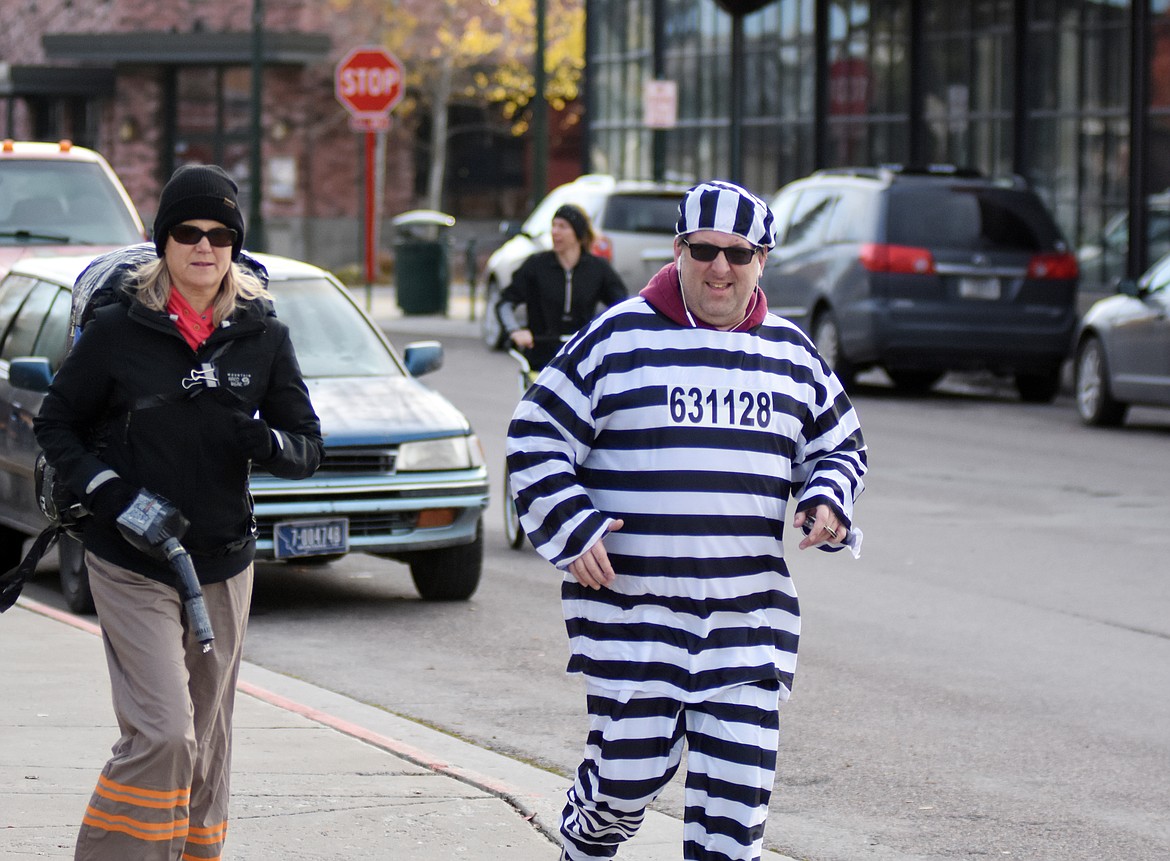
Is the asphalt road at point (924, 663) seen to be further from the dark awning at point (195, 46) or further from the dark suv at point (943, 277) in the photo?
the dark awning at point (195, 46)

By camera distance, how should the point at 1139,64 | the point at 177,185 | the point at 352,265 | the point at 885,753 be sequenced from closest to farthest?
the point at 177,185 < the point at 885,753 < the point at 1139,64 < the point at 352,265

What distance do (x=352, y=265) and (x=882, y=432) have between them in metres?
29.3

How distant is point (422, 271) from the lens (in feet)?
100

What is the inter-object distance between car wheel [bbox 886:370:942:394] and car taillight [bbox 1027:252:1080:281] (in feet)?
6.69

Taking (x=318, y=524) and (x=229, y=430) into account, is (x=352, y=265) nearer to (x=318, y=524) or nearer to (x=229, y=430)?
(x=318, y=524)

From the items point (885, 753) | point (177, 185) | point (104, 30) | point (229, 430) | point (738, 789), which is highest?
point (104, 30)

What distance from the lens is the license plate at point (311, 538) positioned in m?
9.20

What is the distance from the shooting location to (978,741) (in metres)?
7.19

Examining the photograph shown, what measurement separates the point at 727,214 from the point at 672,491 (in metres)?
0.61

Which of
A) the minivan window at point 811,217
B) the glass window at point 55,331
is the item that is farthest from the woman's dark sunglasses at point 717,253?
the minivan window at point 811,217

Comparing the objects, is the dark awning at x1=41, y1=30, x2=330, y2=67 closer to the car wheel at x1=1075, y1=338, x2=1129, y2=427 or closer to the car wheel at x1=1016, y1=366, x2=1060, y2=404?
the car wheel at x1=1016, y1=366, x2=1060, y2=404

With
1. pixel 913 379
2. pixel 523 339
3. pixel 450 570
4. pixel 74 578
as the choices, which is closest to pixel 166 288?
pixel 74 578

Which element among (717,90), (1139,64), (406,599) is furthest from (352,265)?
(406,599)

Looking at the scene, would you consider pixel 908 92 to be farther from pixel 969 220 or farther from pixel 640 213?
pixel 969 220
